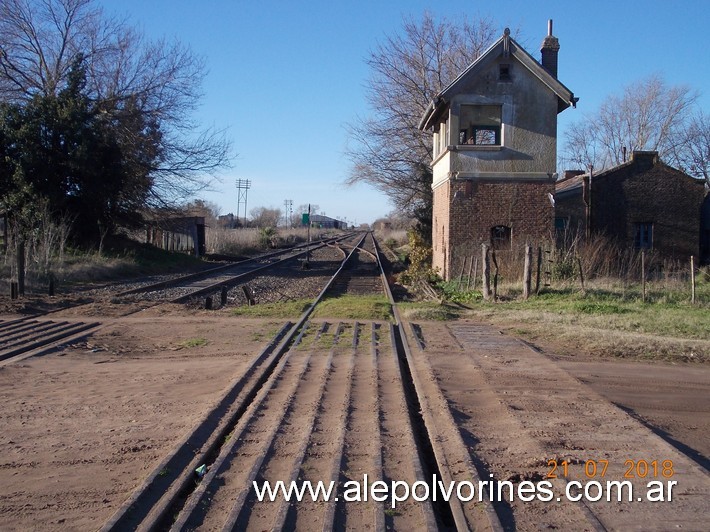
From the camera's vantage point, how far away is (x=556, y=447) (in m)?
5.68

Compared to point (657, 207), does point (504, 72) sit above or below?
above

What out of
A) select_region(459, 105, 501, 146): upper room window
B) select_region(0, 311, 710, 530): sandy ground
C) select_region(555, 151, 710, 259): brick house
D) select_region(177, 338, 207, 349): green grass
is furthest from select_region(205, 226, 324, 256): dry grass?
select_region(0, 311, 710, 530): sandy ground

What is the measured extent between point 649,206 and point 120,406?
87.3 ft

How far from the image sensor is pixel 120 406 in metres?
7.04

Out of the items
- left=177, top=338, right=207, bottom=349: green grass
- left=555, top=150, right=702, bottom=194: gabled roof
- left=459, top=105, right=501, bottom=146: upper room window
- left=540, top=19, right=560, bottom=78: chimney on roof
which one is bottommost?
left=177, top=338, right=207, bottom=349: green grass

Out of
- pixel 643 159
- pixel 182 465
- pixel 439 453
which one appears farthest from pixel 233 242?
pixel 439 453

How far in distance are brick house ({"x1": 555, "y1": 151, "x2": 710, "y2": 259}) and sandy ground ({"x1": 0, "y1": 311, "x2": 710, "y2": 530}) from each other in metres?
20.0

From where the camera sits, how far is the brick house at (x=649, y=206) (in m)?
28.5

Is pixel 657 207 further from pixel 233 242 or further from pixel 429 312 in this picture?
pixel 233 242

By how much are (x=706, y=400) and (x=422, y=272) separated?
1650cm

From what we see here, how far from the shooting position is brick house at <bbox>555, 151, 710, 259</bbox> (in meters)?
28.5

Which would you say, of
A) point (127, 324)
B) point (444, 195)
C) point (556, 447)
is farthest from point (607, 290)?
point (556, 447)

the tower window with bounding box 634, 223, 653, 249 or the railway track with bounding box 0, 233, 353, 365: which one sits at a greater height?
the tower window with bounding box 634, 223, 653, 249

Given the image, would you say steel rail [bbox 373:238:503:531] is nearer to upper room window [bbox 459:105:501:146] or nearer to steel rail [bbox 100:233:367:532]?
steel rail [bbox 100:233:367:532]
